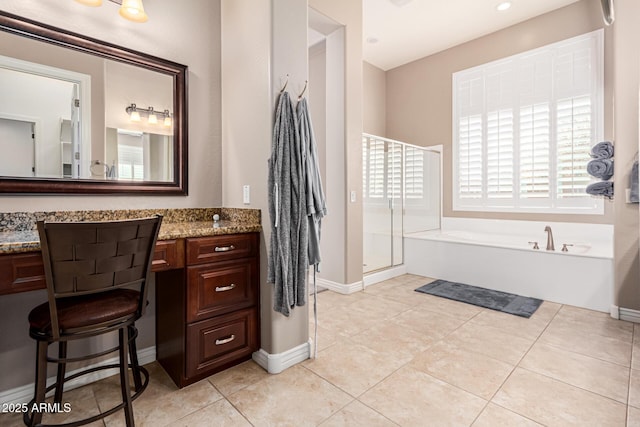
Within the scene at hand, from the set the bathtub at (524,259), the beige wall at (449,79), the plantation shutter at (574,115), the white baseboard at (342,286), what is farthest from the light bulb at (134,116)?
the plantation shutter at (574,115)

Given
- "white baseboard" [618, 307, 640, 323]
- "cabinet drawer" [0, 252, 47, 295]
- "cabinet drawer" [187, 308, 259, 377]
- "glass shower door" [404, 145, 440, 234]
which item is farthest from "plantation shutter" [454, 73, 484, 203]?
"cabinet drawer" [0, 252, 47, 295]

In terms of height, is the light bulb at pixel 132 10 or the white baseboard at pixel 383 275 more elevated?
the light bulb at pixel 132 10

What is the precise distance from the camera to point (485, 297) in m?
3.21

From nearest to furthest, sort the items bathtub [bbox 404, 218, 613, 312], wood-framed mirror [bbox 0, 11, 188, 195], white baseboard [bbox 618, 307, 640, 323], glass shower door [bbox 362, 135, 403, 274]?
A: 1. wood-framed mirror [bbox 0, 11, 188, 195]
2. white baseboard [bbox 618, 307, 640, 323]
3. bathtub [bbox 404, 218, 613, 312]
4. glass shower door [bbox 362, 135, 403, 274]

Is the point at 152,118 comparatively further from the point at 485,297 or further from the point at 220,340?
the point at 485,297

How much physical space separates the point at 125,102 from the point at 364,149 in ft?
7.87

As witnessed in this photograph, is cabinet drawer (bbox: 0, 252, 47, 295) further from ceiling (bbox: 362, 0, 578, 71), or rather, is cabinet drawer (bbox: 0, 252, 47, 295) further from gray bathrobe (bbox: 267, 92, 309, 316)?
ceiling (bbox: 362, 0, 578, 71)

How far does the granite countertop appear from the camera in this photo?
125 centimetres

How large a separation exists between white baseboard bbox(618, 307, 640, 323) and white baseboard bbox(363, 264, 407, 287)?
2073 mm

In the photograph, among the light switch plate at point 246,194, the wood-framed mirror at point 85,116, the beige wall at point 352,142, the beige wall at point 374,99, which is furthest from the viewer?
the beige wall at point 374,99

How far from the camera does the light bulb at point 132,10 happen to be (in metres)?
1.79

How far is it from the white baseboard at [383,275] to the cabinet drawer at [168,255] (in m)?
2.35

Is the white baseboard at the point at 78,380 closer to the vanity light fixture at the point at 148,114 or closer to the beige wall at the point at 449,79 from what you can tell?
the vanity light fixture at the point at 148,114

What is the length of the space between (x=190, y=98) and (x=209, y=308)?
4.69ft
